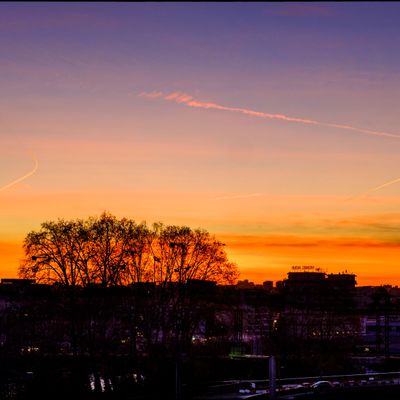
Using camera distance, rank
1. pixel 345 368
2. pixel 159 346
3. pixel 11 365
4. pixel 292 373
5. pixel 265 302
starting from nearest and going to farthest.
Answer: pixel 11 365 → pixel 159 346 → pixel 292 373 → pixel 345 368 → pixel 265 302

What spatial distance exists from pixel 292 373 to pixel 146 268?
18.0 metres

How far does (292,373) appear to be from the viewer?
75438mm

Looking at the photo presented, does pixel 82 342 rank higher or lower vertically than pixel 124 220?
lower

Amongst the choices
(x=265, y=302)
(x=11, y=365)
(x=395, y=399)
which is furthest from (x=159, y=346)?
(x=265, y=302)

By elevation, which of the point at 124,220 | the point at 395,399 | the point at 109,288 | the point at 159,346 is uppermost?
the point at 124,220

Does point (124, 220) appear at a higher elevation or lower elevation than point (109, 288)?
higher

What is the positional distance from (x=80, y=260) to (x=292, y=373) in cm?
2491

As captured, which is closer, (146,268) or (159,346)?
(159,346)

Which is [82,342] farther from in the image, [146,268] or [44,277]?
[146,268]

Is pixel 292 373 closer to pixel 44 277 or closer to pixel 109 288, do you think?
pixel 109 288

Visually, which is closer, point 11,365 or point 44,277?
point 11,365

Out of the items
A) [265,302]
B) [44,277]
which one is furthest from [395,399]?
[265,302]

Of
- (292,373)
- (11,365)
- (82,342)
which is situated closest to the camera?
(11,365)

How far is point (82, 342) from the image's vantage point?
193ft
